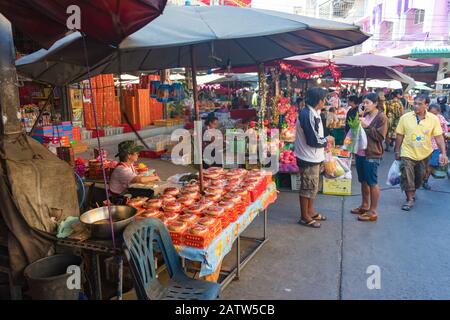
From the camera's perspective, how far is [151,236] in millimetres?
2680

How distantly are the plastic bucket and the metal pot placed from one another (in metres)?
0.28

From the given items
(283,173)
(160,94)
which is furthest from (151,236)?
(160,94)

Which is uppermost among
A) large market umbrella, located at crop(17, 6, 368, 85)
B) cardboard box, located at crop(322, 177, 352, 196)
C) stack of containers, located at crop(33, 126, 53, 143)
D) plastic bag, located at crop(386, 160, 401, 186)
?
large market umbrella, located at crop(17, 6, 368, 85)

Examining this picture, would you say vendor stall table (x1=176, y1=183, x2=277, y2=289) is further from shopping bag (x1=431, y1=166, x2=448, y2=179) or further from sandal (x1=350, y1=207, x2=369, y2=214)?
shopping bag (x1=431, y1=166, x2=448, y2=179)

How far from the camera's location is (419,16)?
2486 centimetres

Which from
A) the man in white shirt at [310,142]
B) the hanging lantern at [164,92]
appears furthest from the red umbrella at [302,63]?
the man in white shirt at [310,142]

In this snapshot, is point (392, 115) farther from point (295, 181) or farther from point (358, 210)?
point (358, 210)

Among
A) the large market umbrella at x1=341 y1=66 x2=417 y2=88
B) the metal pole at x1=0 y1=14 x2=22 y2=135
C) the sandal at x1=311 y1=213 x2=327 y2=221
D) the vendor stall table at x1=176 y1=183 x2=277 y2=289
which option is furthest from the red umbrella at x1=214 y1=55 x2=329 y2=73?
the metal pole at x1=0 y1=14 x2=22 y2=135

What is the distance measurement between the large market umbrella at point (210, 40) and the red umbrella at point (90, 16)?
178mm

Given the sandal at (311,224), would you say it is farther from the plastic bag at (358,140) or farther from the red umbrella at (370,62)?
the red umbrella at (370,62)

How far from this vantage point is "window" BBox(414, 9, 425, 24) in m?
24.5

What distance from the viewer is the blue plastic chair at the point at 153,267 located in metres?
2.43

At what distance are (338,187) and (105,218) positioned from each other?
16.1ft

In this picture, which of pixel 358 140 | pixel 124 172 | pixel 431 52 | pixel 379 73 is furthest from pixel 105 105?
pixel 431 52
